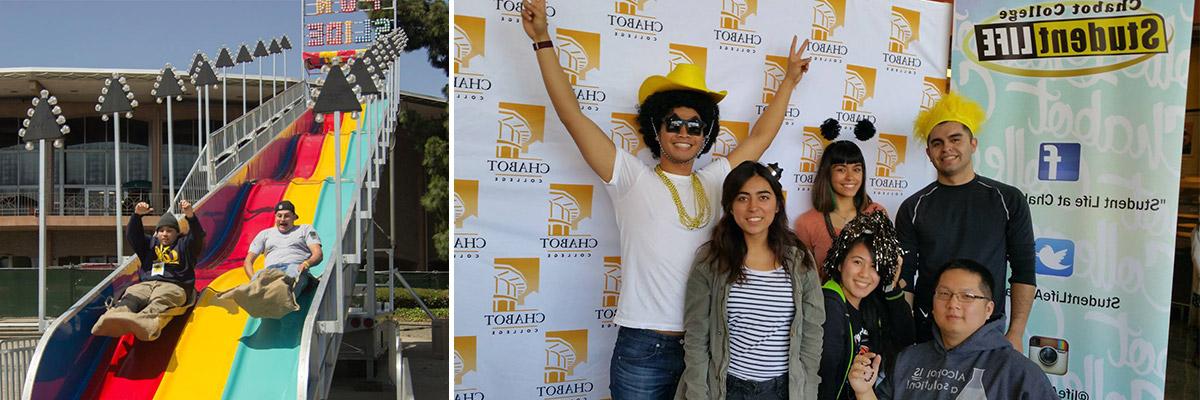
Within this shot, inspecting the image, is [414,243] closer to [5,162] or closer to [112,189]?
[112,189]

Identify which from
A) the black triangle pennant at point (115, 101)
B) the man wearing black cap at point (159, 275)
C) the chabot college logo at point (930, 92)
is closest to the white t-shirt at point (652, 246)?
the chabot college logo at point (930, 92)

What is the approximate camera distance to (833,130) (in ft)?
11.2

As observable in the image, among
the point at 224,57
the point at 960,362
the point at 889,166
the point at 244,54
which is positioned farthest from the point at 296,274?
the point at 244,54

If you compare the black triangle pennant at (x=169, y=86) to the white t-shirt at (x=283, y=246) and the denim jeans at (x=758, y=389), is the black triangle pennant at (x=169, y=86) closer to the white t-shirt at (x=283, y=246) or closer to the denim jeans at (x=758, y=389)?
the white t-shirt at (x=283, y=246)

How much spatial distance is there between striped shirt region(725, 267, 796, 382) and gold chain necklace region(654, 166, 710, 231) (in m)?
0.27

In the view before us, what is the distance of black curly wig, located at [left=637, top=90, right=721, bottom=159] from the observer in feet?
9.22

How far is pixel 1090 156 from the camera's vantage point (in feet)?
11.6

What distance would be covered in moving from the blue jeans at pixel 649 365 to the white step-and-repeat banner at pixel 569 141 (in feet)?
1.30

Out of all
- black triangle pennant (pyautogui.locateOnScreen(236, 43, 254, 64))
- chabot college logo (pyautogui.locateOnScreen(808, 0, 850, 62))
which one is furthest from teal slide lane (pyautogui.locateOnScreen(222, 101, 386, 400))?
black triangle pennant (pyautogui.locateOnScreen(236, 43, 254, 64))

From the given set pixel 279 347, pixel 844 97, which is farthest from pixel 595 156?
pixel 279 347

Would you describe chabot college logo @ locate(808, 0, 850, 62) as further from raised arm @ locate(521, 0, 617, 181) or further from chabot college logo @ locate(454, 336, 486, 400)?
chabot college logo @ locate(454, 336, 486, 400)

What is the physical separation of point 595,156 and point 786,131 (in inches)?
42.3

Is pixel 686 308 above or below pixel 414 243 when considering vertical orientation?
above

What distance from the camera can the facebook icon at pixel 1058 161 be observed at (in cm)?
356
